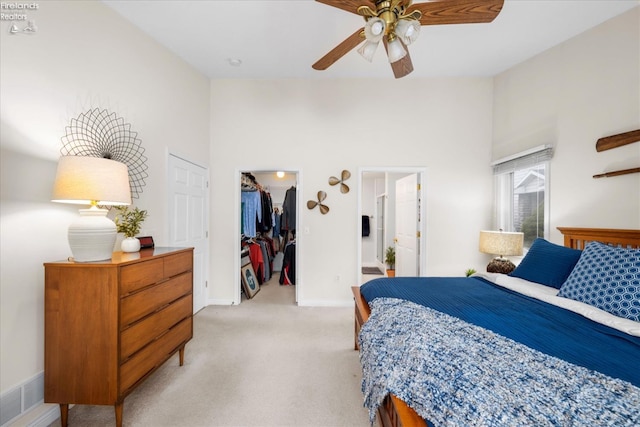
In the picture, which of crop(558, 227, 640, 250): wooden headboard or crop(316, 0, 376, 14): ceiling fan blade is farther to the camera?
crop(558, 227, 640, 250): wooden headboard

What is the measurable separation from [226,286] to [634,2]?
497 centimetres

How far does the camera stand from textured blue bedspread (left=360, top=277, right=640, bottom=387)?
932 mm

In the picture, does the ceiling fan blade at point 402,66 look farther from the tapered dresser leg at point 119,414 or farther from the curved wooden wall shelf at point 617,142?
the tapered dresser leg at point 119,414

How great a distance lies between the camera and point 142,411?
156cm

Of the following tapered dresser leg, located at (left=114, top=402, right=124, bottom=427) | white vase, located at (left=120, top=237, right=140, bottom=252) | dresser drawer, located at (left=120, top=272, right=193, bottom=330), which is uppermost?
white vase, located at (left=120, top=237, right=140, bottom=252)

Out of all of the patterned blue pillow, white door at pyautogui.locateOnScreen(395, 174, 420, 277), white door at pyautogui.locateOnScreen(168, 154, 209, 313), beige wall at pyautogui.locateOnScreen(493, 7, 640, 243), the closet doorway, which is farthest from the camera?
the closet doorway

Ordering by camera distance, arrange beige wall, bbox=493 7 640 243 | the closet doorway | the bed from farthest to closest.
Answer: the closet doorway, beige wall, bbox=493 7 640 243, the bed

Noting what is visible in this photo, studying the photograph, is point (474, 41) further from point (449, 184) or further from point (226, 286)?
point (226, 286)

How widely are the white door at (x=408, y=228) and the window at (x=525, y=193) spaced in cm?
104

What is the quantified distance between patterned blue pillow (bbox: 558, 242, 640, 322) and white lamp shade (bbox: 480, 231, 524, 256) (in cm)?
92

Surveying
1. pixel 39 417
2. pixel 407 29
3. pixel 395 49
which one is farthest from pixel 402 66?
pixel 39 417

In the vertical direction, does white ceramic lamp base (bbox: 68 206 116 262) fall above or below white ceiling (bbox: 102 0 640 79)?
below

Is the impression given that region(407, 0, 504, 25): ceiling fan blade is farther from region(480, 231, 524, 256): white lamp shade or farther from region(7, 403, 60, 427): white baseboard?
region(7, 403, 60, 427): white baseboard

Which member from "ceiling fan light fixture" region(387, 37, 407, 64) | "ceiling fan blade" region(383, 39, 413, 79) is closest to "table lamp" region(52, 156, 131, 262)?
"ceiling fan light fixture" region(387, 37, 407, 64)
